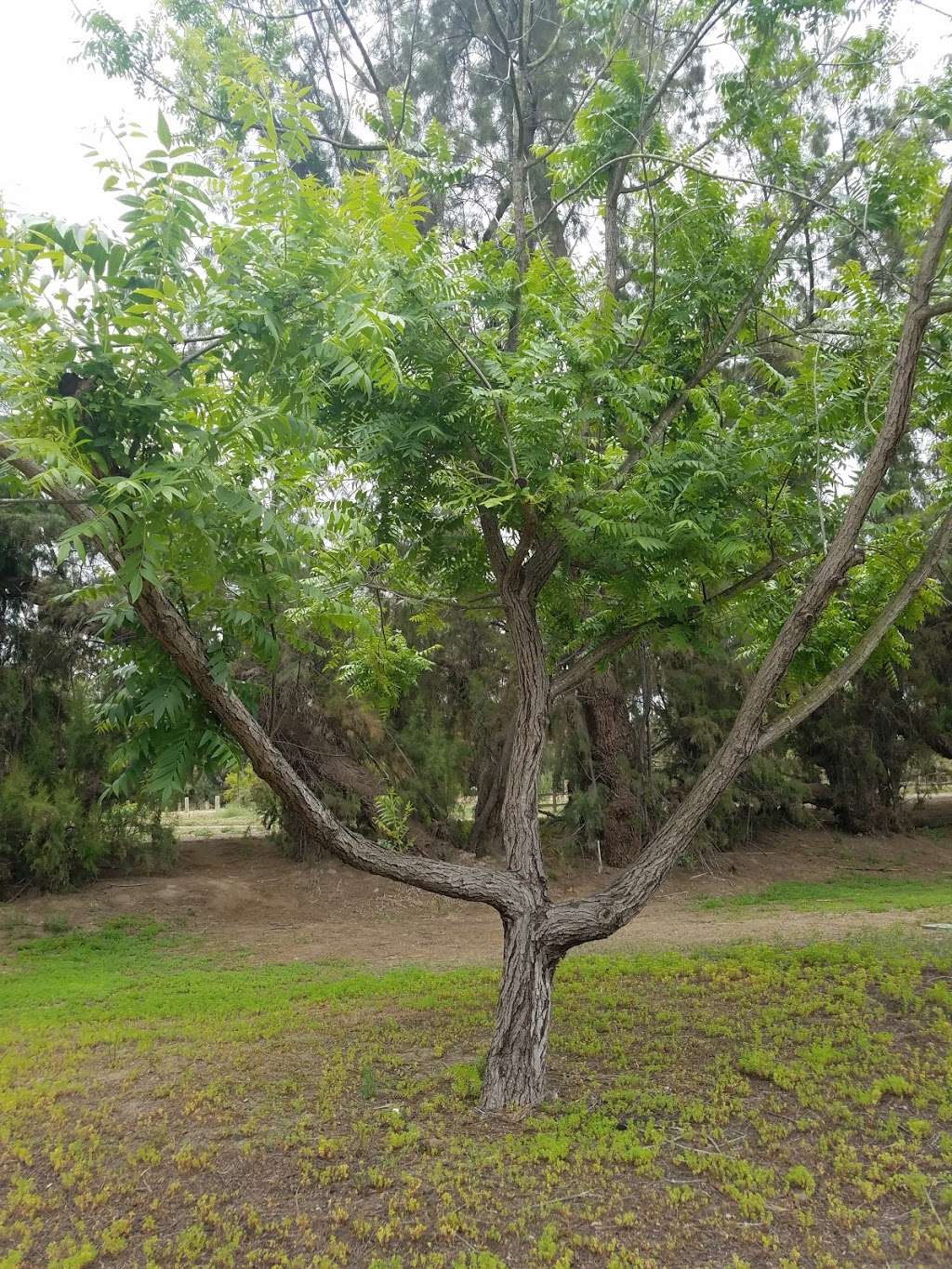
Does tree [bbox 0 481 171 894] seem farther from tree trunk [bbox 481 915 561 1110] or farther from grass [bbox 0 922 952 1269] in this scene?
tree trunk [bbox 481 915 561 1110]

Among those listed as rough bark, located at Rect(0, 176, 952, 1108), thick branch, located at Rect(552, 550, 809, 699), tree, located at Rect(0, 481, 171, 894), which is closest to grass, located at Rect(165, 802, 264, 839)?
tree, located at Rect(0, 481, 171, 894)

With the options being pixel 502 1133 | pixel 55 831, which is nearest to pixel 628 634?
pixel 502 1133

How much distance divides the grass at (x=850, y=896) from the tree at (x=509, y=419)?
6308mm

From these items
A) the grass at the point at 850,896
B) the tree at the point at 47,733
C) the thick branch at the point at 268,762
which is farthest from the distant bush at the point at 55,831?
the grass at the point at 850,896

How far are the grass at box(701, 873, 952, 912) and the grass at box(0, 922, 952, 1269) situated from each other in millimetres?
4593

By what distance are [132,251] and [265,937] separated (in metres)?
10.3

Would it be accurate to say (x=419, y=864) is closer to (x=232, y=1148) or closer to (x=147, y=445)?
(x=232, y=1148)

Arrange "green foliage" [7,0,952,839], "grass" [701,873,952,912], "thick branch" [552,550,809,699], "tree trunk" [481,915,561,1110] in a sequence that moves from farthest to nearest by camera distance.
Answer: "grass" [701,873,952,912]
"thick branch" [552,550,809,699]
"tree trunk" [481,915,561,1110]
"green foliage" [7,0,952,839]

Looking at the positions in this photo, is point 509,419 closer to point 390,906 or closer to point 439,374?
point 439,374

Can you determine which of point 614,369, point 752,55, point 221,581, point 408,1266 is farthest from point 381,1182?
point 752,55

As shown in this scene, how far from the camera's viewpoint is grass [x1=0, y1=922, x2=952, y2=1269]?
3.53m

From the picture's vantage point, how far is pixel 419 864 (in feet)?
16.6

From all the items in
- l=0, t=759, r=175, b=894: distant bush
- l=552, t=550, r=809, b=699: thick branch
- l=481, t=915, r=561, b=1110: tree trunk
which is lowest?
l=481, t=915, r=561, b=1110: tree trunk

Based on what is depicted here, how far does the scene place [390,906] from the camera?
13750mm
